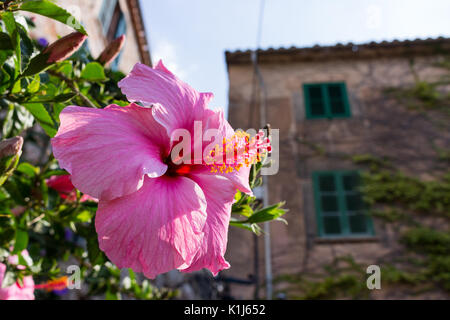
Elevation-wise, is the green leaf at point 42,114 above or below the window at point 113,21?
below

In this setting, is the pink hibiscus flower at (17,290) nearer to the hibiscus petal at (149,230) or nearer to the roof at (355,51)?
the hibiscus petal at (149,230)


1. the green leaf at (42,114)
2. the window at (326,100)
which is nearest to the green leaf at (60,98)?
the green leaf at (42,114)

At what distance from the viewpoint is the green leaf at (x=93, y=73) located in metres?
1.06

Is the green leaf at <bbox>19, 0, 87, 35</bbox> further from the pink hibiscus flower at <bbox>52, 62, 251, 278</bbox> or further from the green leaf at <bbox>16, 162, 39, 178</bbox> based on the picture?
the green leaf at <bbox>16, 162, 39, 178</bbox>

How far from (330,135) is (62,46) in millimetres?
6474

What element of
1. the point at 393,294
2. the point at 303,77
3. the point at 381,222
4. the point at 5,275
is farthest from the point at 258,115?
the point at 5,275

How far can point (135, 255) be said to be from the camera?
55 centimetres

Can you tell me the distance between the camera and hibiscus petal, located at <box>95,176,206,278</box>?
21.2 inches

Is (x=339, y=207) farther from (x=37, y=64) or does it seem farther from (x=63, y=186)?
(x=37, y=64)

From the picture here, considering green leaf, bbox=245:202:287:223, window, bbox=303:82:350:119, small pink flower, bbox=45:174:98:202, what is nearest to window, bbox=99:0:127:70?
window, bbox=303:82:350:119

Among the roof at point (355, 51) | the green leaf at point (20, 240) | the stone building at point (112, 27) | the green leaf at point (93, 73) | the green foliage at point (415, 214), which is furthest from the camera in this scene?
the roof at point (355, 51)

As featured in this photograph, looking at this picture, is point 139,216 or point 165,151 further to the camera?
point 165,151
